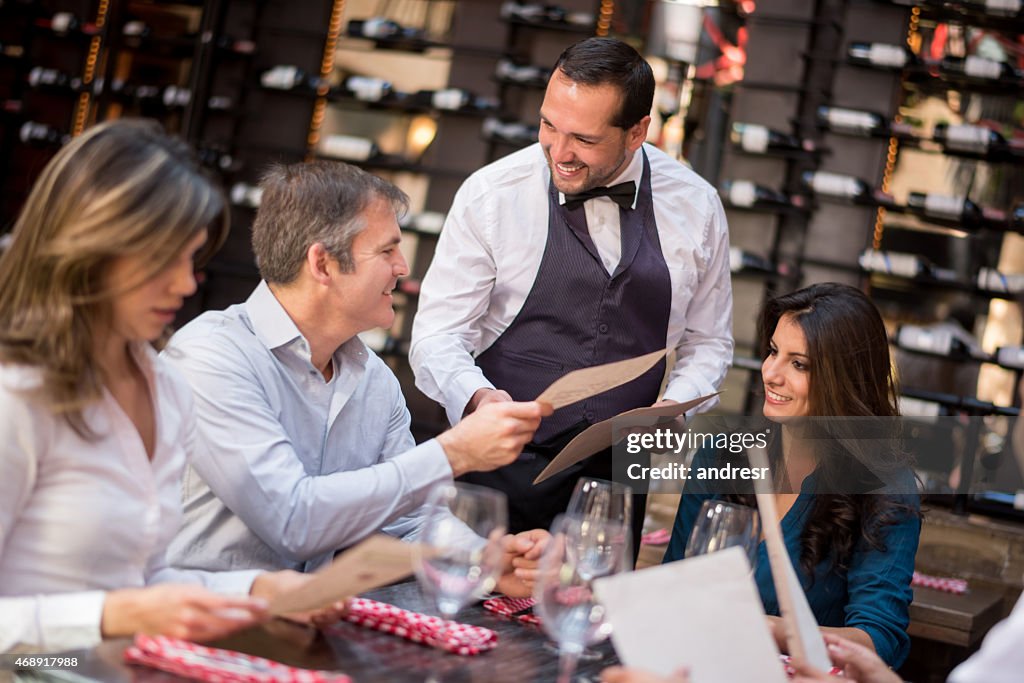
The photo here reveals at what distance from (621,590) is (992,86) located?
521 centimetres

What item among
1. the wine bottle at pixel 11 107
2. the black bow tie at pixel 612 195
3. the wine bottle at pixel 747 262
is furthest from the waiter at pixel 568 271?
the wine bottle at pixel 11 107

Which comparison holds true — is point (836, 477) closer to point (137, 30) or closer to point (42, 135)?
point (137, 30)

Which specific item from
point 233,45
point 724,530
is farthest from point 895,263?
point 724,530

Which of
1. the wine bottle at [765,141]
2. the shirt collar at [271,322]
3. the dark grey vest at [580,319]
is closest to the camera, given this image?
the shirt collar at [271,322]

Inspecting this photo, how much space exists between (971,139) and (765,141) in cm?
99

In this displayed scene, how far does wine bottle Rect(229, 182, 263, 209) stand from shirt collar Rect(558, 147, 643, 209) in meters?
4.31

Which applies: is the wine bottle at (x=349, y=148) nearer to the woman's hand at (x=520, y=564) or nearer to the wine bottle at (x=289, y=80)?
the wine bottle at (x=289, y=80)

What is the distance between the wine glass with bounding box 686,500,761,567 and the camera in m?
1.64

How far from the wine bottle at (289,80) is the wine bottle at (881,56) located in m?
3.05

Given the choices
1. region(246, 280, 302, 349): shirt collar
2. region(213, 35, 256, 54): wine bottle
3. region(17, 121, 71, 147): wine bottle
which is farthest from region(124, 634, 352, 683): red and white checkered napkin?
region(17, 121, 71, 147): wine bottle

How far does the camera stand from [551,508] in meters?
2.85

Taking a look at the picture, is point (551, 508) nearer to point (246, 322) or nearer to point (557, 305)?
point (557, 305)

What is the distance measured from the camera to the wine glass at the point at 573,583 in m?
1.38

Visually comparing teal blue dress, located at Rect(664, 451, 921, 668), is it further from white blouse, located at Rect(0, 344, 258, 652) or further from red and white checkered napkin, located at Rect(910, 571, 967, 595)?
red and white checkered napkin, located at Rect(910, 571, 967, 595)
